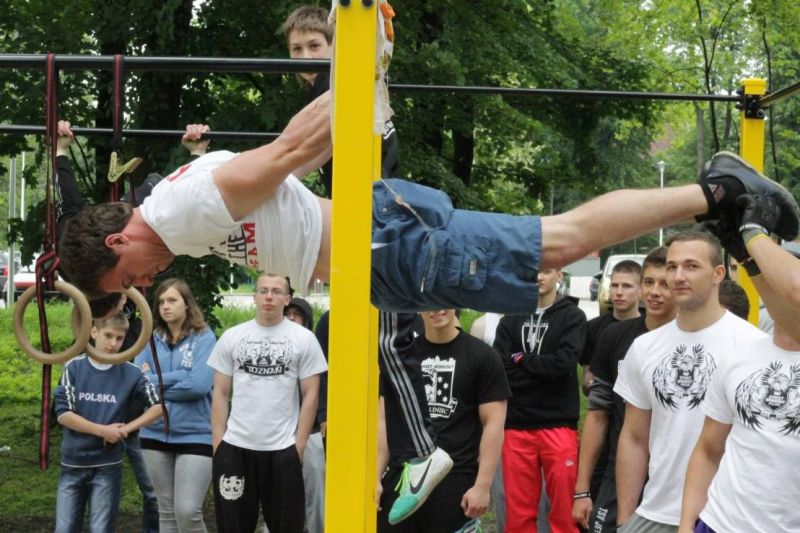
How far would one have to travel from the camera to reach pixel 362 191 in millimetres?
2564

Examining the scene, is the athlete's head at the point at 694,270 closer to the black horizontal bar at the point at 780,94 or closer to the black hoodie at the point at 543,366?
the black horizontal bar at the point at 780,94

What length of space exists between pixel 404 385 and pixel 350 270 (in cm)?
178

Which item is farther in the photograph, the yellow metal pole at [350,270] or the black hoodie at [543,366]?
the black hoodie at [543,366]

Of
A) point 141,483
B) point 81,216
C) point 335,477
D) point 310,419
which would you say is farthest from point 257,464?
point 335,477

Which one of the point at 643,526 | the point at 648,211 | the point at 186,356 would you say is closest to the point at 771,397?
the point at 648,211

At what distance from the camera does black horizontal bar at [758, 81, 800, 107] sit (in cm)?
397

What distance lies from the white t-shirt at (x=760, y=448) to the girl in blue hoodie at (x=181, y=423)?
11.2 feet

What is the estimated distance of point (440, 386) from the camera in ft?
18.1

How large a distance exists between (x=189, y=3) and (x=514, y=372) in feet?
14.7

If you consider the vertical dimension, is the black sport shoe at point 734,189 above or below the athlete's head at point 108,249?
above

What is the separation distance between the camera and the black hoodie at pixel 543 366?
19.9 feet

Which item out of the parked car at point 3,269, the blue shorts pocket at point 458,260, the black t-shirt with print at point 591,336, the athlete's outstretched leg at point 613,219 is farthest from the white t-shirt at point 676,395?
the parked car at point 3,269

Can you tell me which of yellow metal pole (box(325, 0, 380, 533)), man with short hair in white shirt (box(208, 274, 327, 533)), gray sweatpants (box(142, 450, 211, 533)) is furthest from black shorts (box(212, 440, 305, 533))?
yellow metal pole (box(325, 0, 380, 533))

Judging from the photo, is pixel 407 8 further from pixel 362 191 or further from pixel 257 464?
pixel 362 191
